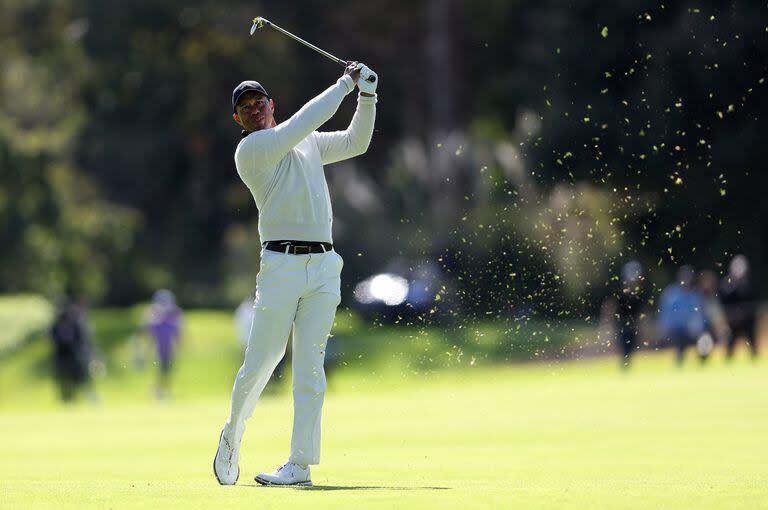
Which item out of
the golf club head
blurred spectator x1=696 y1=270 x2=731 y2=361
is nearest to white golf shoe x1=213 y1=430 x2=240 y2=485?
the golf club head

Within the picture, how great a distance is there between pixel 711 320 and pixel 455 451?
18.5 m

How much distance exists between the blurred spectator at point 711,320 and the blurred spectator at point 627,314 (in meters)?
1.32

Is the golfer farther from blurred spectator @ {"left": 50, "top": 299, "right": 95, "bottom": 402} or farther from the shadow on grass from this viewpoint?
blurred spectator @ {"left": 50, "top": 299, "right": 95, "bottom": 402}

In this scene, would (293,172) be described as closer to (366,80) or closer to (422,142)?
(366,80)

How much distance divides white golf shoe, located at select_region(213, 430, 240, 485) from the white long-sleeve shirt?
131 cm

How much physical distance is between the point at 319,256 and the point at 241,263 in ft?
204

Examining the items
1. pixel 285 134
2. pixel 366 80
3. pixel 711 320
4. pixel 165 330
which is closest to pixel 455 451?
pixel 366 80

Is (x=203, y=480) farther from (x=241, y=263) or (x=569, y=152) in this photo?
(x=241, y=263)

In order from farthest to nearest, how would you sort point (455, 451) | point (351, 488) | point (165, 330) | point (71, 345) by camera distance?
point (71, 345) → point (165, 330) → point (455, 451) → point (351, 488)

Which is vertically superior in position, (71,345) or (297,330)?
(71,345)

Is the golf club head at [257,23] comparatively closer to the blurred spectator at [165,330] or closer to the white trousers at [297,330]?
the white trousers at [297,330]

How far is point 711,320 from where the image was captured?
3128cm

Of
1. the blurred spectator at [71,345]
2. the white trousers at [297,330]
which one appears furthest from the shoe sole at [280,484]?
the blurred spectator at [71,345]

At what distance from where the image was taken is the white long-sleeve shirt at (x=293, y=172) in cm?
928
